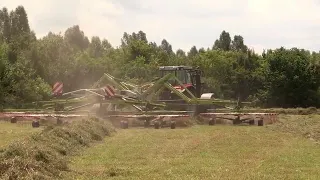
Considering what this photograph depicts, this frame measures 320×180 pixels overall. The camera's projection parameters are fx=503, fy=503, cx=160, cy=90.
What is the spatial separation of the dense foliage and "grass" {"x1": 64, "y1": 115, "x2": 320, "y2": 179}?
23.9m

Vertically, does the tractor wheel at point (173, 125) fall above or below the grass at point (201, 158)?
above

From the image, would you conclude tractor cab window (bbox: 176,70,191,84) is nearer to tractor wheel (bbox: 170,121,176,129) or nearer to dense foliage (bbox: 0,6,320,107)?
dense foliage (bbox: 0,6,320,107)

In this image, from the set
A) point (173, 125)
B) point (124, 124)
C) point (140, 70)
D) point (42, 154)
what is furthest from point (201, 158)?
point (140, 70)

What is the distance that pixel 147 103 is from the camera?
108 ft

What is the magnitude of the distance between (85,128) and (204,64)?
222ft

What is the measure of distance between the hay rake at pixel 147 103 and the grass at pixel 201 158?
23.9 feet

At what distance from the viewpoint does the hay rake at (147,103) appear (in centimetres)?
3080

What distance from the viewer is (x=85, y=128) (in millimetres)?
21875

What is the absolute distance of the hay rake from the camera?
3080 centimetres

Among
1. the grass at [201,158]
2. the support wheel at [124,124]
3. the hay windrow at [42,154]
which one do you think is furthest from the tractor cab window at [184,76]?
the hay windrow at [42,154]

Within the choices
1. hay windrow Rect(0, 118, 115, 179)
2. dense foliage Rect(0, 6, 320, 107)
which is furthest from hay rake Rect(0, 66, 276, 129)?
hay windrow Rect(0, 118, 115, 179)

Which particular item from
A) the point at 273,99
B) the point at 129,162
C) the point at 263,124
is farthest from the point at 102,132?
the point at 273,99

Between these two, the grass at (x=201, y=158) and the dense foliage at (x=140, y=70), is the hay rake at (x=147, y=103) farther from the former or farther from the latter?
the dense foliage at (x=140, y=70)

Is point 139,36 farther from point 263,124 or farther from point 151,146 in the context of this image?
point 151,146
